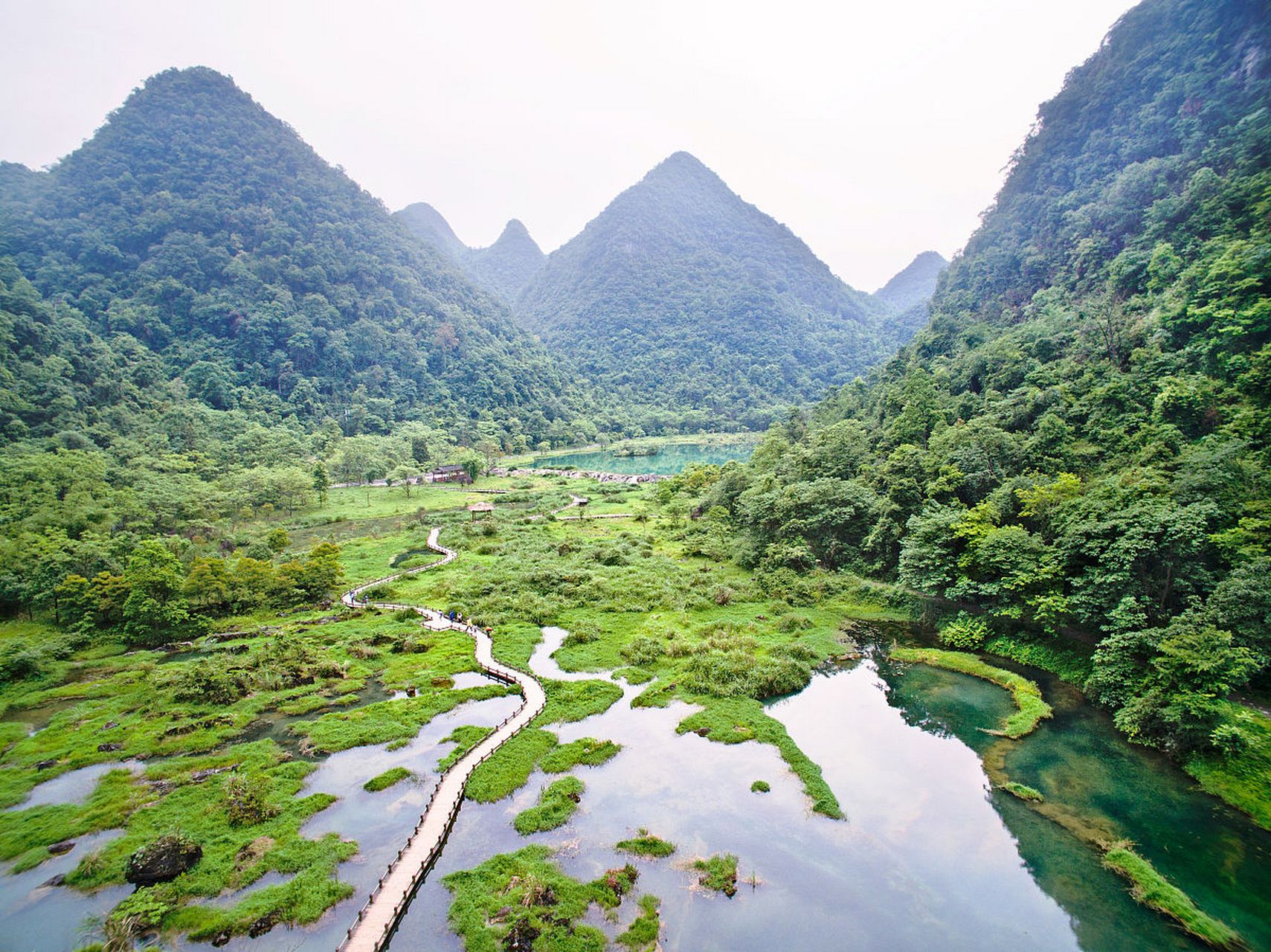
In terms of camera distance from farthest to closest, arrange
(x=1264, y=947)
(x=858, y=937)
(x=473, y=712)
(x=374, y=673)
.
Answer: (x=374, y=673)
(x=473, y=712)
(x=858, y=937)
(x=1264, y=947)

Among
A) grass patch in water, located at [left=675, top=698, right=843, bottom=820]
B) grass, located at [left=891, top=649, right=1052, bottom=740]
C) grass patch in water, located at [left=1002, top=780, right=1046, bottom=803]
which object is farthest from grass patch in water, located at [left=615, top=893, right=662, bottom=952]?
grass, located at [left=891, top=649, right=1052, bottom=740]

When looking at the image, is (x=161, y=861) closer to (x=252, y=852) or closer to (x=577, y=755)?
(x=252, y=852)

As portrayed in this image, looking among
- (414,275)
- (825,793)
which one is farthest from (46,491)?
(414,275)

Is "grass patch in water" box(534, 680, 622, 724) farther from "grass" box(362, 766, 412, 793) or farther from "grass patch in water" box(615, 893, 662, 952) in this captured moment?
"grass patch in water" box(615, 893, 662, 952)

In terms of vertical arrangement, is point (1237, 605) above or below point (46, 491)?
below

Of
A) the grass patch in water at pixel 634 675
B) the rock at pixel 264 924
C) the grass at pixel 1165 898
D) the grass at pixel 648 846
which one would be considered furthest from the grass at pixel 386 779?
the grass at pixel 1165 898

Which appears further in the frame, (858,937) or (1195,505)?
(1195,505)

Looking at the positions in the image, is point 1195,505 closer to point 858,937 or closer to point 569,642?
point 858,937
